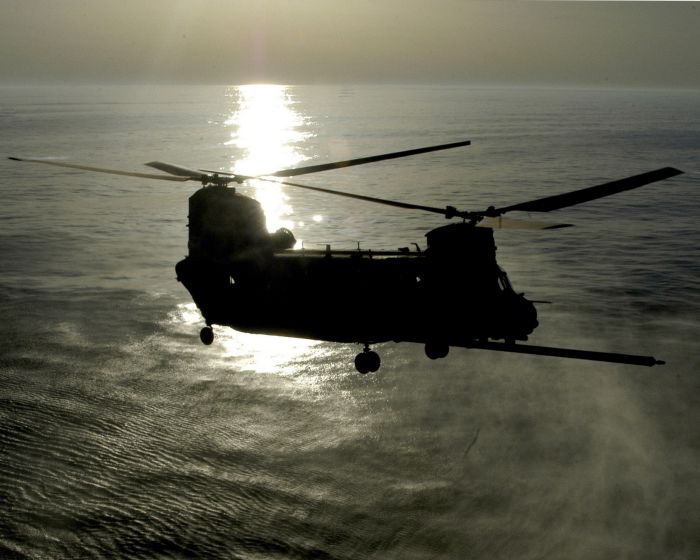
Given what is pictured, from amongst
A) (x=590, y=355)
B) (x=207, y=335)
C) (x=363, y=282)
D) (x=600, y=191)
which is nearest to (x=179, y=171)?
(x=207, y=335)

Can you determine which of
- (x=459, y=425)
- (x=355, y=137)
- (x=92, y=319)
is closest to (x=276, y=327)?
Answer: (x=459, y=425)

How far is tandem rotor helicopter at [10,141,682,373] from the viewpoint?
2156 cm

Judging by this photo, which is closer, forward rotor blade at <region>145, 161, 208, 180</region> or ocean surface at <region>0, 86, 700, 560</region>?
forward rotor blade at <region>145, 161, 208, 180</region>

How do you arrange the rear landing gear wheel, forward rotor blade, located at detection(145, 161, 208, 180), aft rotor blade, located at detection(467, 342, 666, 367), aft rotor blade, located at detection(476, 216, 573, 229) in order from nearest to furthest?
aft rotor blade, located at detection(467, 342, 666, 367)
aft rotor blade, located at detection(476, 216, 573, 229)
the rear landing gear wheel
forward rotor blade, located at detection(145, 161, 208, 180)

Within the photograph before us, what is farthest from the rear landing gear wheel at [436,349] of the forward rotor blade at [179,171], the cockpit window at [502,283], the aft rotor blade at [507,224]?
the forward rotor blade at [179,171]

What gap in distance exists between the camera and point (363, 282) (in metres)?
22.8

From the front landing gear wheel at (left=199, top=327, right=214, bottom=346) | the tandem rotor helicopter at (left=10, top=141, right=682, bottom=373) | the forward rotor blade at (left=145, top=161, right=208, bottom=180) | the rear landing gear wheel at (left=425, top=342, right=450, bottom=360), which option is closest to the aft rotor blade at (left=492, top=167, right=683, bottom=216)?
the tandem rotor helicopter at (left=10, top=141, right=682, bottom=373)

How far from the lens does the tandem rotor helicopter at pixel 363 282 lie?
70.7 feet

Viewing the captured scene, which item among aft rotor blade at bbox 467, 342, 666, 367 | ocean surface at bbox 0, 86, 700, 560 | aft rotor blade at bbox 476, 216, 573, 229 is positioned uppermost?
aft rotor blade at bbox 476, 216, 573, 229

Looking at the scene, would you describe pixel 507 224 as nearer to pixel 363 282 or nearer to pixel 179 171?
pixel 363 282

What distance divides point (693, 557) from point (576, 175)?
10499 centimetres

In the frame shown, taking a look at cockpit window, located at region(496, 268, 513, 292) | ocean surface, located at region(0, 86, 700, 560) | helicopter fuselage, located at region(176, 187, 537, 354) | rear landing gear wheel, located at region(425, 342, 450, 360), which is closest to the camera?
helicopter fuselage, located at region(176, 187, 537, 354)

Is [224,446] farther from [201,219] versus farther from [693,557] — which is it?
[693,557]

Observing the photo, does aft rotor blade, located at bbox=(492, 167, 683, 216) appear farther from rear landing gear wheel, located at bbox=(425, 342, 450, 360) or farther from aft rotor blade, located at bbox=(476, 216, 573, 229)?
rear landing gear wheel, located at bbox=(425, 342, 450, 360)
